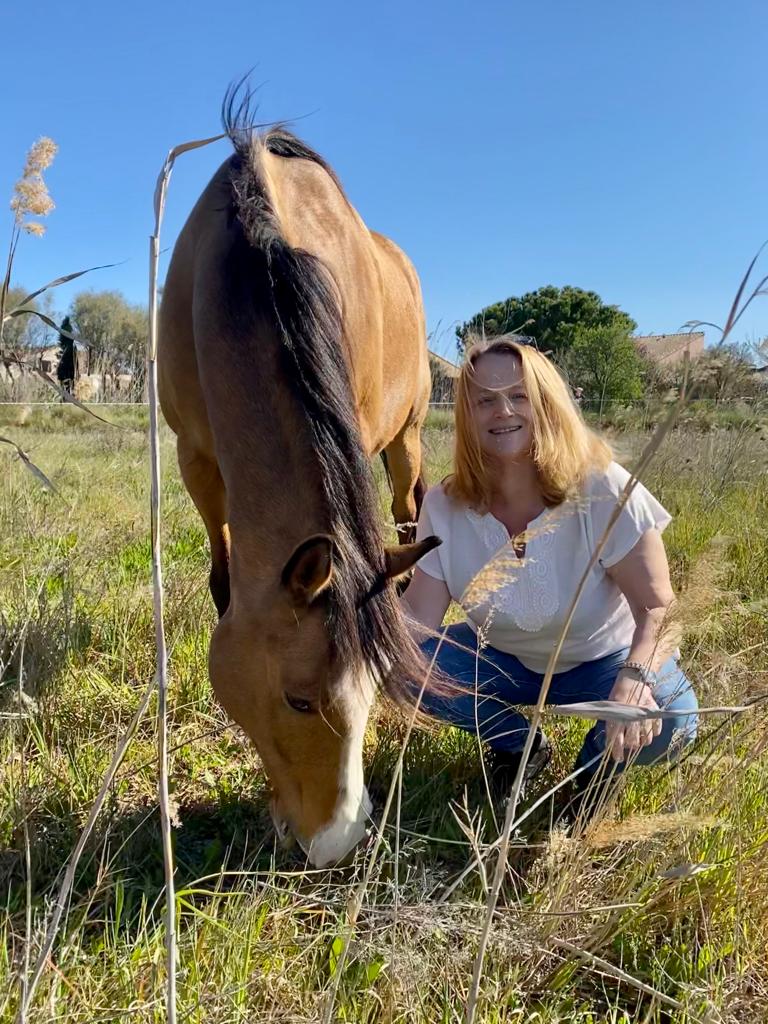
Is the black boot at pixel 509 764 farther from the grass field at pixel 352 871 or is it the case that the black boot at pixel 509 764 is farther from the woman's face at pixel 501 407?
the woman's face at pixel 501 407

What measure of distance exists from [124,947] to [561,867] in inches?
38.8

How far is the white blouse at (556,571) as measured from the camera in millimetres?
2289

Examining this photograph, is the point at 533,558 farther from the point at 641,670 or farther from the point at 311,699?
the point at 311,699

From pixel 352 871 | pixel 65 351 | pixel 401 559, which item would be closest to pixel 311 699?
pixel 401 559

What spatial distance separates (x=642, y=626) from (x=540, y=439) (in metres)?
0.70

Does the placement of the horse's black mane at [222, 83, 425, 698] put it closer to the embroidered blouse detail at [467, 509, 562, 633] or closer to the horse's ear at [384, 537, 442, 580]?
the horse's ear at [384, 537, 442, 580]

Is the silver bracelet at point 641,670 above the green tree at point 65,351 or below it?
below

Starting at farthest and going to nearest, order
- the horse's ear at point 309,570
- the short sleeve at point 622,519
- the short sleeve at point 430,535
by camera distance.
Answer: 1. the short sleeve at point 430,535
2. the short sleeve at point 622,519
3. the horse's ear at point 309,570

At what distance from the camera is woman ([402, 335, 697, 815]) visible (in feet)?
7.41

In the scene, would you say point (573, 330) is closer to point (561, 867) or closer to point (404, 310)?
point (404, 310)

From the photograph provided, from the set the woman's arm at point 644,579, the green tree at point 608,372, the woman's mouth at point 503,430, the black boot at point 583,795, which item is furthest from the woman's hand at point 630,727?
the green tree at point 608,372

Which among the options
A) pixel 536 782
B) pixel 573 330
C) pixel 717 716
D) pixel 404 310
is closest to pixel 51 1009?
pixel 536 782

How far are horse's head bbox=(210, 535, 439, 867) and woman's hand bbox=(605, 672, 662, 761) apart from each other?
642mm

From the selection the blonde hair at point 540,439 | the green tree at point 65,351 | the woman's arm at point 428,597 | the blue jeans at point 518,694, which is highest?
the green tree at point 65,351
